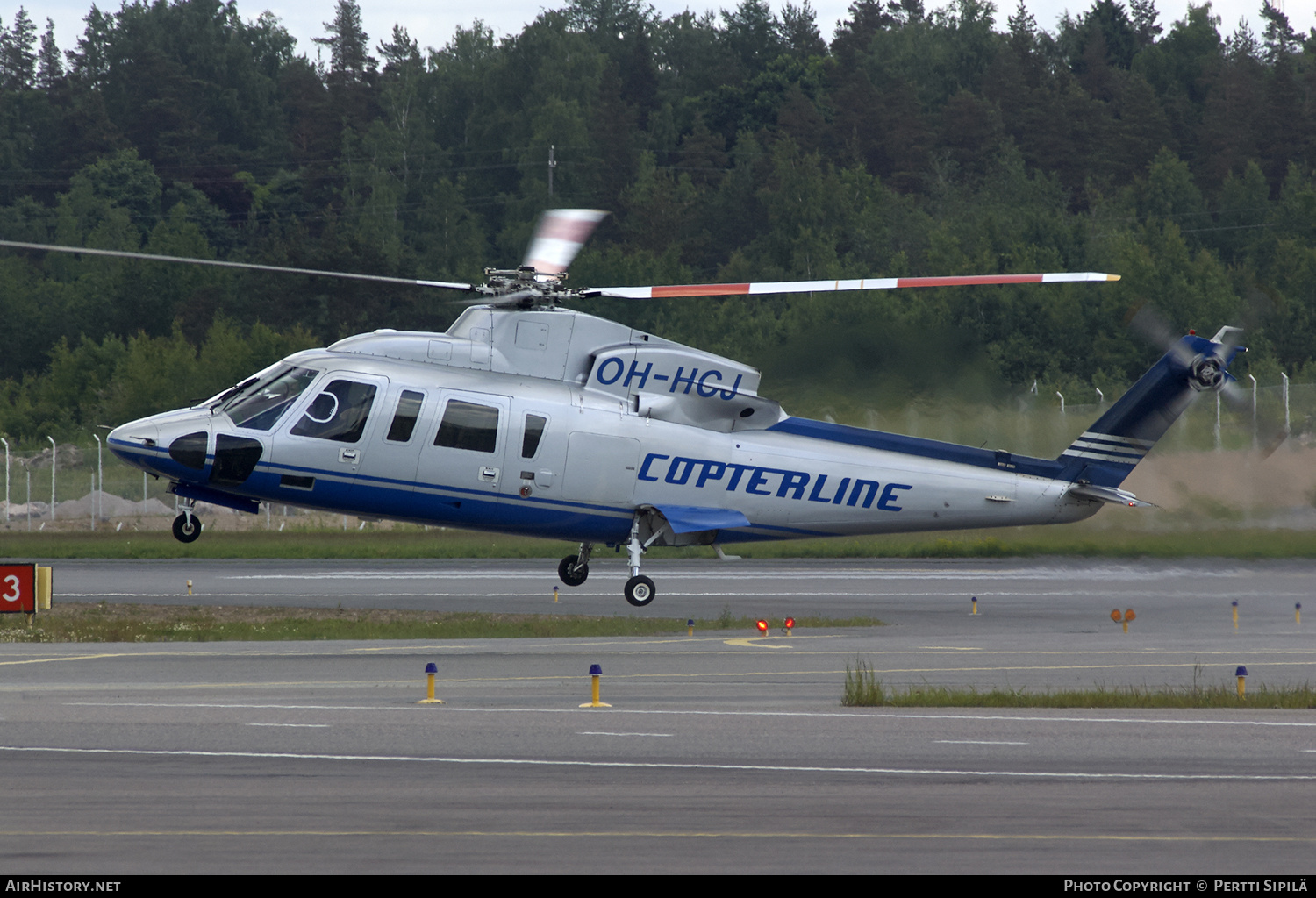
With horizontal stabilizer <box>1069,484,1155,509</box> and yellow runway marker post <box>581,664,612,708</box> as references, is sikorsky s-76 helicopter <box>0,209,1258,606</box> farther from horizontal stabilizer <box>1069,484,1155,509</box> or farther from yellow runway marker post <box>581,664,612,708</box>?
yellow runway marker post <box>581,664,612,708</box>

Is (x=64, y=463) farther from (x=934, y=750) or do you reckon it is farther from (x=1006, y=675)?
(x=934, y=750)

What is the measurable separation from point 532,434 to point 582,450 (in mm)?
771

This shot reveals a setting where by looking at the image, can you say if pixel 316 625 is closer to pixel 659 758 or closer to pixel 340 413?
pixel 340 413

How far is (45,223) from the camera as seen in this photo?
94.2 metres

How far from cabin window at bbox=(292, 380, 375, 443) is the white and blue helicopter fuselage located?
0.9 inches

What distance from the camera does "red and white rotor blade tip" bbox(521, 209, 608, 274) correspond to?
18734mm

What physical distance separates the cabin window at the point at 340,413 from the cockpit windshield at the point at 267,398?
0.30 m

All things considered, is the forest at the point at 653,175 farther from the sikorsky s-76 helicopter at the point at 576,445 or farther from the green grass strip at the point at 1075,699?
the green grass strip at the point at 1075,699

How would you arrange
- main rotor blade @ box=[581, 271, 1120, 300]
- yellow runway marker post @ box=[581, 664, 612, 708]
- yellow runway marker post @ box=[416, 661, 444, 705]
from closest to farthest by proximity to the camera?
1. yellow runway marker post @ box=[581, 664, 612, 708]
2. yellow runway marker post @ box=[416, 661, 444, 705]
3. main rotor blade @ box=[581, 271, 1120, 300]

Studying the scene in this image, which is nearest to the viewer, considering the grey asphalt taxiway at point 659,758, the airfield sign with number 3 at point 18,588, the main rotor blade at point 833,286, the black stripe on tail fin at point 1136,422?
the grey asphalt taxiway at point 659,758

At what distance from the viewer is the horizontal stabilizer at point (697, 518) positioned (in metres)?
20.6

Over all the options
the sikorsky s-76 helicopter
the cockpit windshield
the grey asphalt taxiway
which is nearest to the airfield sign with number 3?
the grey asphalt taxiway

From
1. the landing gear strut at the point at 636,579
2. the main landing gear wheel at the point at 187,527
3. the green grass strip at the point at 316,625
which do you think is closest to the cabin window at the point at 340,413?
the main landing gear wheel at the point at 187,527

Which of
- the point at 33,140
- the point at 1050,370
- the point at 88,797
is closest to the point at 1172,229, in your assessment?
the point at 1050,370
